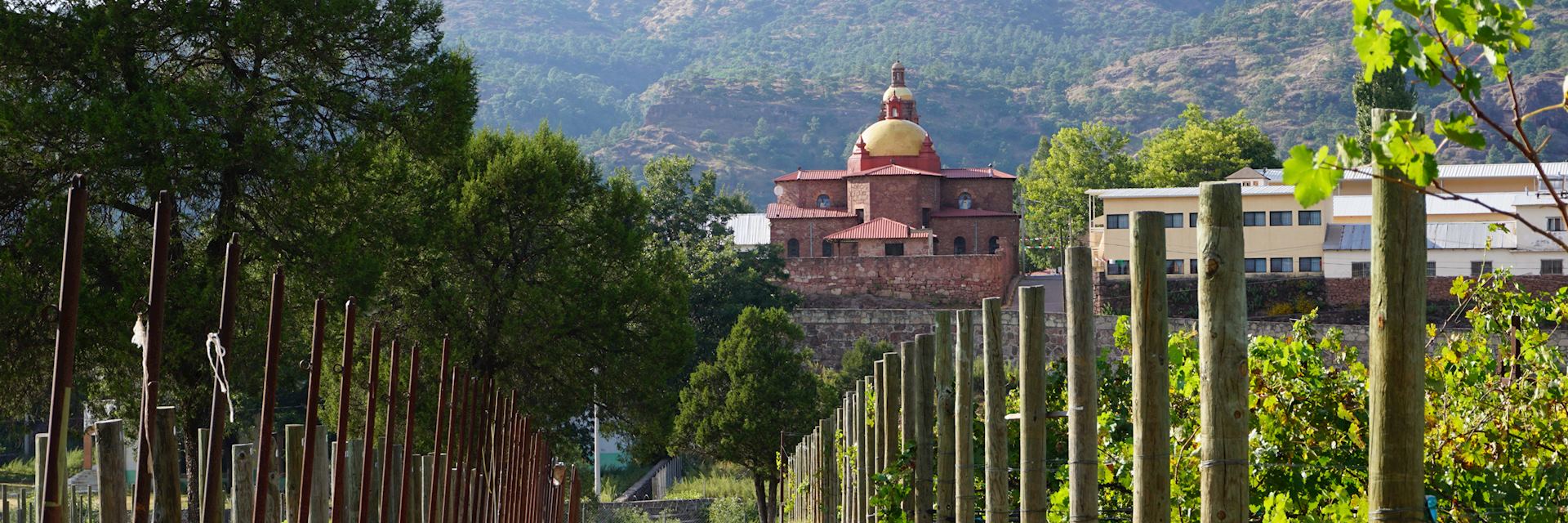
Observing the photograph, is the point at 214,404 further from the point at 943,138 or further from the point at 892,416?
the point at 943,138

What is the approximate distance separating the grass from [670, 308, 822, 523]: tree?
1.16 meters

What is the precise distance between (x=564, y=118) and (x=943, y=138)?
4813cm

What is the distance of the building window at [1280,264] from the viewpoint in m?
43.7

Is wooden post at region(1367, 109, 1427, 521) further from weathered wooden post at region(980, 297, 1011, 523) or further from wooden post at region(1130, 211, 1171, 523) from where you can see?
weathered wooden post at region(980, 297, 1011, 523)

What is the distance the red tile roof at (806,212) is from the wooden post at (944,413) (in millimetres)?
49315

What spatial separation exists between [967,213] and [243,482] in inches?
2094

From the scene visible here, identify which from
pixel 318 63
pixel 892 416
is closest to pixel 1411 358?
pixel 892 416

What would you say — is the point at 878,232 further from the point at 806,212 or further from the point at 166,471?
the point at 166,471

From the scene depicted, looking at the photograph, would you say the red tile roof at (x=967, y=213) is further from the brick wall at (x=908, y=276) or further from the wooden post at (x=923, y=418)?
the wooden post at (x=923, y=418)

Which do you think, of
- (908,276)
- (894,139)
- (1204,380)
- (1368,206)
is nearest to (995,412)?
(1204,380)

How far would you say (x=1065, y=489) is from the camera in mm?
5363

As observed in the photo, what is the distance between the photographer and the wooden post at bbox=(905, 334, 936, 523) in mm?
6426

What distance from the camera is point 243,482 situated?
12.6 feet

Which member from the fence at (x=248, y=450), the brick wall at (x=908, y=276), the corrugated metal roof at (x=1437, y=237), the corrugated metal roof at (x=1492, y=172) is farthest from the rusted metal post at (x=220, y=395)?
the corrugated metal roof at (x=1492, y=172)
